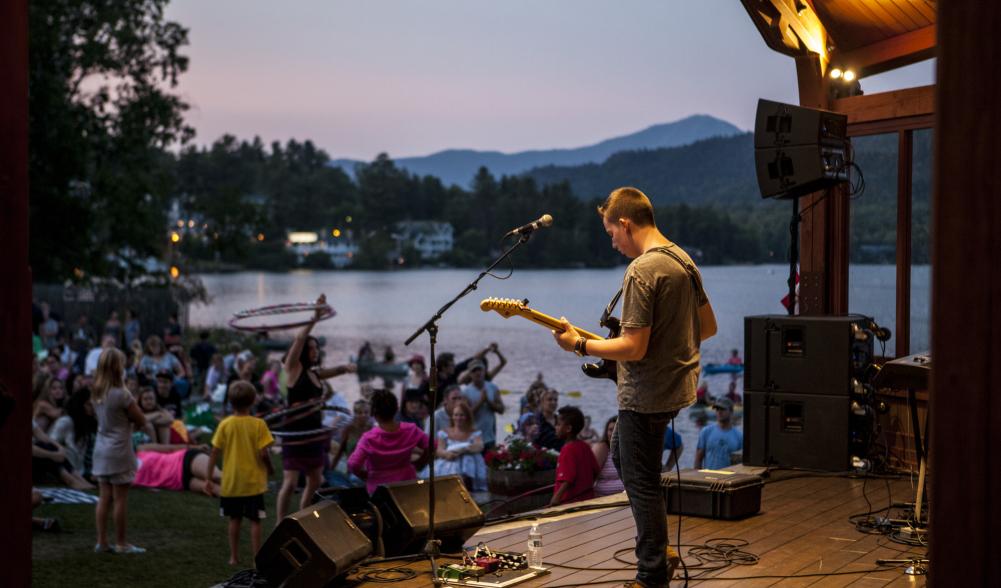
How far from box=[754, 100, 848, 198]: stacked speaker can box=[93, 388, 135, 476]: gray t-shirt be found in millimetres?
5091

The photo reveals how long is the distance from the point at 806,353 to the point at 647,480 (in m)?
3.51

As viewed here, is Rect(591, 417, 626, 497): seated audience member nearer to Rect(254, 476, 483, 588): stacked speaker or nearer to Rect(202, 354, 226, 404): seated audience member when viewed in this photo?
Rect(254, 476, 483, 588): stacked speaker

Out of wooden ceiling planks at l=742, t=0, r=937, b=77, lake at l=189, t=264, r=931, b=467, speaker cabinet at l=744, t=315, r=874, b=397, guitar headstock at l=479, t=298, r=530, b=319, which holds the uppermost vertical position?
wooden ceiling planks at l=742, t=0, r=937, b=77

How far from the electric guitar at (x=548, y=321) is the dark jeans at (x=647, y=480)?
1.23 ft

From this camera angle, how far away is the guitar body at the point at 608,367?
15.6 feet

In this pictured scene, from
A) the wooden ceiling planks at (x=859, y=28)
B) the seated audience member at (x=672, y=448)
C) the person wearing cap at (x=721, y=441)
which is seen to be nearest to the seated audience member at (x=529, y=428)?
Result: the seated audience member at (x=672, y=448)

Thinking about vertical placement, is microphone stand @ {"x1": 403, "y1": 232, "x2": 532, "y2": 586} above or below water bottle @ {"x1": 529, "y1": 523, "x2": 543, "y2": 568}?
above

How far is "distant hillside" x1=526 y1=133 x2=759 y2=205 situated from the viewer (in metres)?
53.0

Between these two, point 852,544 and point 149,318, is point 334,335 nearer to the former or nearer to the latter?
point 149,318

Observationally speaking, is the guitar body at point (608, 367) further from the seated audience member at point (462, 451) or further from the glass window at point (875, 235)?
the seated audience member at point (462, 451)

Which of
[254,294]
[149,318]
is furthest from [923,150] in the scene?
[254,294]

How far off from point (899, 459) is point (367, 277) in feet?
406

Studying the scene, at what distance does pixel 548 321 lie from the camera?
4.55m

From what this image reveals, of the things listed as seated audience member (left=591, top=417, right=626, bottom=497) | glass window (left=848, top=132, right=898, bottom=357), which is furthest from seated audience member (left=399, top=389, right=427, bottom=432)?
glass window (left=848, top=132, right=898, bottom=357)
